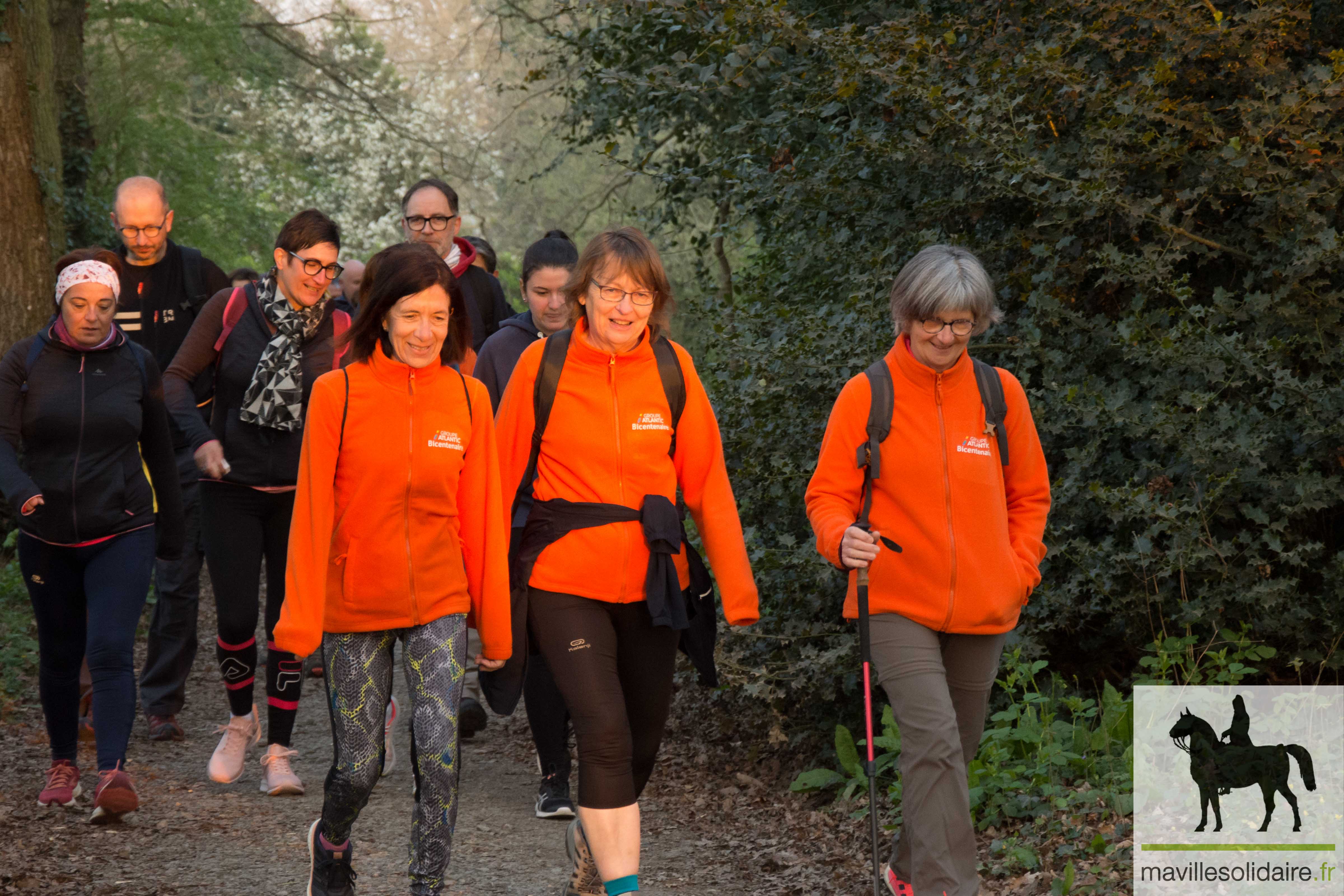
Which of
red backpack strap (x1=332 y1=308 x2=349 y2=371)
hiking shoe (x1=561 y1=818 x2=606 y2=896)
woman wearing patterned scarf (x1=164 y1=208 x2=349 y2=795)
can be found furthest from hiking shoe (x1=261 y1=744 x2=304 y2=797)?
hiking shoe (x1=561 y1=818 x2=606 y2=896)

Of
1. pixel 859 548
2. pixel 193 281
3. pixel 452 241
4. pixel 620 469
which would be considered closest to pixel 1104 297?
pixel 859 548

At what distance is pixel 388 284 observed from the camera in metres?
4.63

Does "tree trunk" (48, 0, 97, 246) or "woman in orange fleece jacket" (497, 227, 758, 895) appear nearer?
"woman in orange fleece jacket" (497, 227, 758, 895)

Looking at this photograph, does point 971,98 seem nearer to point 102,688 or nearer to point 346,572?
point 346,572

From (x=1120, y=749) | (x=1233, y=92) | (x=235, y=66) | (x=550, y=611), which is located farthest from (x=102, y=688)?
(x=235, y=66)

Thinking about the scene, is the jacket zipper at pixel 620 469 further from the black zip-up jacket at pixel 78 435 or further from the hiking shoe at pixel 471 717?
the hiking shoe at pixel 471 717

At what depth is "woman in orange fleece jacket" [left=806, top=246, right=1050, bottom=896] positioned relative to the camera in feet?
13.8

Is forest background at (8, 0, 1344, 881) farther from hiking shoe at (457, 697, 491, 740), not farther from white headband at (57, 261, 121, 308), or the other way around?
white headband at (57, 261, 121, 308)

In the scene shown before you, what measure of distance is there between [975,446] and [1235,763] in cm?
209

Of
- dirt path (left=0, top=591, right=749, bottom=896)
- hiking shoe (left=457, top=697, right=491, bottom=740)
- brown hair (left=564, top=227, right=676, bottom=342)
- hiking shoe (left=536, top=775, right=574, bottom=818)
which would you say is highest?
brown hair (left=564, top=227, right=676, bottom=342)

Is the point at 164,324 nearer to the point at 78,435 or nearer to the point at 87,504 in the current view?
the point at 78,435

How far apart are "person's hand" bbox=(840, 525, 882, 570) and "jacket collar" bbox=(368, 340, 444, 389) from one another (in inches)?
61.3

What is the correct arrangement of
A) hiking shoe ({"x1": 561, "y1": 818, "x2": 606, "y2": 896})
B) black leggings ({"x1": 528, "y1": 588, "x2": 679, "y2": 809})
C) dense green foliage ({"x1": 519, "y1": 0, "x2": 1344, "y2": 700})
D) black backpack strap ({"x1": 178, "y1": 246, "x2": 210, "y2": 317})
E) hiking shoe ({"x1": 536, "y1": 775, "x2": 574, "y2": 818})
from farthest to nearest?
black backpack strap ({"x1": 178, "y1": 246, "x2": 210, "y2": 317}) → hiking shoe ({"x1": 536, "y1": 775, "x2": 574, "y2": 818}) → dense green foliage ({"x1": 519, "y1": 0, "x2": 1344, "y2": 700}) → hiking shoe ({"x1": 561, "y1": 818, "x2": 606, "y2": 896}) → black leggings ({"x1": 528, "y1": 588, "x2": 679, "y2": 809})

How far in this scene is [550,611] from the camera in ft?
14.4
